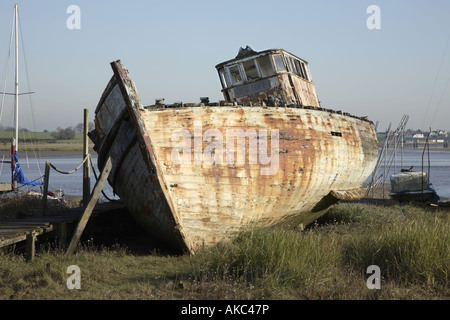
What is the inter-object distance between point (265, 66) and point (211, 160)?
4604 millimetres

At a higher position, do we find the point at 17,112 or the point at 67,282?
the point at 17,112

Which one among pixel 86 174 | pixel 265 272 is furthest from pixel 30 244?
pixel 265 272

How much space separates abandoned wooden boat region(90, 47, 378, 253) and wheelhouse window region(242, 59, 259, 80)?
2.51 m

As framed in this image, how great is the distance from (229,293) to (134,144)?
346 centimetres

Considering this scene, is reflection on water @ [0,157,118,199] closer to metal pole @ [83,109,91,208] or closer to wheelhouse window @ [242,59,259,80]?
metal pole @ [83,109,91,208]

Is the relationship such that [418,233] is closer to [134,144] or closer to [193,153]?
[193,153]

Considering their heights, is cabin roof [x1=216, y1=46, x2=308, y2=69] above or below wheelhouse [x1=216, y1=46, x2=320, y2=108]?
above

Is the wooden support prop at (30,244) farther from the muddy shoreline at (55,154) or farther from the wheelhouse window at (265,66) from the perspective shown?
the muddy shoreline at (55,154)

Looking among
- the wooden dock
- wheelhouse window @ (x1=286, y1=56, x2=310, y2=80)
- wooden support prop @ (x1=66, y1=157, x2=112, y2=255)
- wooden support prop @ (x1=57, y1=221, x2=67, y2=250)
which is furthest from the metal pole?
wheelhouse window @ (x1=286, y1=56, x2=310, y2=80)

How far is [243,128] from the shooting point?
26.7ft

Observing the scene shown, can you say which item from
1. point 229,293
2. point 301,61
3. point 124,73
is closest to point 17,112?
point 301,61

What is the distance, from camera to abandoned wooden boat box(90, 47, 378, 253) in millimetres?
7703

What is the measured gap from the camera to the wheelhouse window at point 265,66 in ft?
37.7
